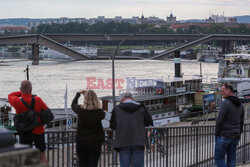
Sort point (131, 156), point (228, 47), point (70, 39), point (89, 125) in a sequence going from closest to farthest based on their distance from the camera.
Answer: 1. point (89, 125)
2. point (131, 156)
3. point (70, 39)
4. point (228, 47)

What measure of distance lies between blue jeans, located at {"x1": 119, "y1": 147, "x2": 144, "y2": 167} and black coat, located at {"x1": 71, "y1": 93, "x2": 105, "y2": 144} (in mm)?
325

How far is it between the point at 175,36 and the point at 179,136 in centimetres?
9176

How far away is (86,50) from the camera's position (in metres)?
112

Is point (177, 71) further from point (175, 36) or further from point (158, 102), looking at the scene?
point (175, 36)

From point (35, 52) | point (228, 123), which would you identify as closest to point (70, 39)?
point (35, 52)

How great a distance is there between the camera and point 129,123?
4.97 meters

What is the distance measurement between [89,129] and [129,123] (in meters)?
0.43

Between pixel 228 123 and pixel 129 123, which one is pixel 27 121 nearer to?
pixel 129 123

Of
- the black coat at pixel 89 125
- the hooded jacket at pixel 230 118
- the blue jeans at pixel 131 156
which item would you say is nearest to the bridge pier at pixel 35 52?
the hooded jacket at pixel 230 118

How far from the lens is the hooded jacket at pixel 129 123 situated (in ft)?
16.3

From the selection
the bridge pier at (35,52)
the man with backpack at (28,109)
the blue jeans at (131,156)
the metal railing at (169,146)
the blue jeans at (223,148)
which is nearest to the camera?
the man with backpack at (28,109)

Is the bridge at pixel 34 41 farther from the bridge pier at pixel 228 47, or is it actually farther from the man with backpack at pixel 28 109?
the man with backpack at pixel 28 109

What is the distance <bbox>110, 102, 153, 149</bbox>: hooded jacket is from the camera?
16.3 ft

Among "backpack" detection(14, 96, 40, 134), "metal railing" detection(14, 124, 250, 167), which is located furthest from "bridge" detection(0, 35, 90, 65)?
"backpack" detection(14, 96, 40, 134)
